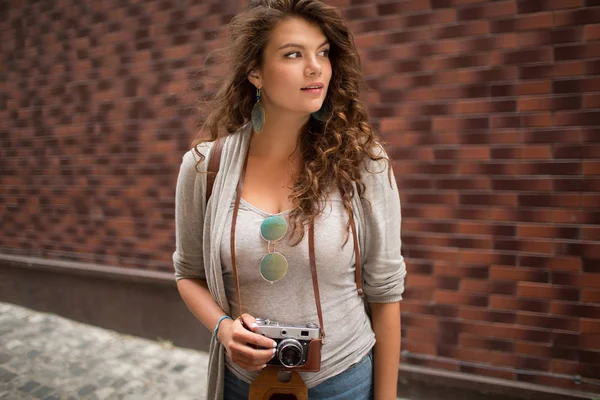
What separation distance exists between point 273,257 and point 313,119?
53 centimetres

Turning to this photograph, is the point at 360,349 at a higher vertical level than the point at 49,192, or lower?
higher

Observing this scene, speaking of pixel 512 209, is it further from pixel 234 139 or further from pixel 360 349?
pixel 234 139

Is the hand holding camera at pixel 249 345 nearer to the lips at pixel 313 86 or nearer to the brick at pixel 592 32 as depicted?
the lips at pixel 313 86

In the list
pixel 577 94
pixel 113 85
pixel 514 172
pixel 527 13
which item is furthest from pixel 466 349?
pixel 113 85

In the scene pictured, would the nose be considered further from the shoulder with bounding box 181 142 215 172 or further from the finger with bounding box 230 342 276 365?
the finger with bounding box 230 342 276 365

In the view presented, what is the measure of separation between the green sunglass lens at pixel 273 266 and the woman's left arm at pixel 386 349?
374mm

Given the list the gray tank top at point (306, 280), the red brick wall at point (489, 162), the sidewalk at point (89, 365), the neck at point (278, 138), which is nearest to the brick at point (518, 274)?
the red brick wall at point (489, 162)

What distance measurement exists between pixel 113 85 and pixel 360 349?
3.71 metres

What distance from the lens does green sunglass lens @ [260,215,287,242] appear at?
4.56 ft

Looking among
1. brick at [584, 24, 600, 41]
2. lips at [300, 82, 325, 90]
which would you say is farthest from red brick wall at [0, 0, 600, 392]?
lips at [300, 82, 325, 90]

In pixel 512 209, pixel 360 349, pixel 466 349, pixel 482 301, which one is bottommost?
pixel 466 349

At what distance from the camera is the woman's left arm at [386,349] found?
1561 mm

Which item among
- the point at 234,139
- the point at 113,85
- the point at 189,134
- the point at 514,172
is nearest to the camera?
the point at 234,139

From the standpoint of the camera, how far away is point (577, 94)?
8.32ft
